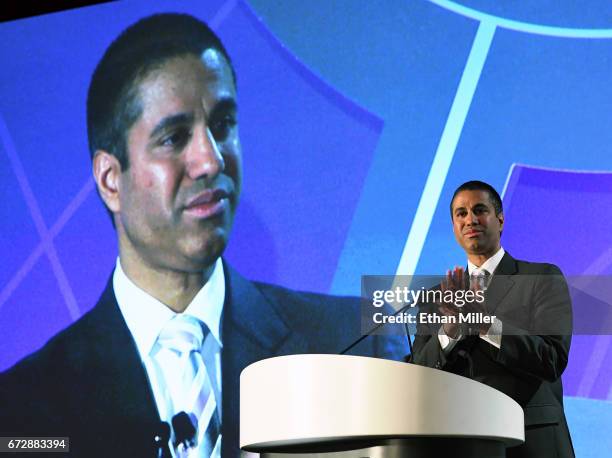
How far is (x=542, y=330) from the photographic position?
242 centimetres

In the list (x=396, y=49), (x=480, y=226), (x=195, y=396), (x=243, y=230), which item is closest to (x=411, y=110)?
(x=396, y=49)

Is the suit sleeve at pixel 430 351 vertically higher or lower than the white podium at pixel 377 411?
higher

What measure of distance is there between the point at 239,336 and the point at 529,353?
180 cm

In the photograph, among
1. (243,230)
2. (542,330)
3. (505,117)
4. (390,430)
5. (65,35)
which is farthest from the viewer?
(65,35)

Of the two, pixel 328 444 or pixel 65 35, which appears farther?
pixel 65 35

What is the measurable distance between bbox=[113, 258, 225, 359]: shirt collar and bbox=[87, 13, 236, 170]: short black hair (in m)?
0.61

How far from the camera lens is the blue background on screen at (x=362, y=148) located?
11.5ft

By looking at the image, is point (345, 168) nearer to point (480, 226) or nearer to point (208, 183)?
point (208, 183)

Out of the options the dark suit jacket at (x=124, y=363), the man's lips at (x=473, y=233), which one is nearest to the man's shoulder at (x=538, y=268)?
the man's lips at (x=473, y=233)

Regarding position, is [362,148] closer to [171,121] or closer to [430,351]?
[171,121]

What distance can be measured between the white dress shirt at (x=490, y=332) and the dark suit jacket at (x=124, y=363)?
39.0 inches

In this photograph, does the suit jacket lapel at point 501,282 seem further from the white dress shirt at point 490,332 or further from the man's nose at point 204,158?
the man's nose at point 204,158

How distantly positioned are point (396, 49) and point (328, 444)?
239 cm

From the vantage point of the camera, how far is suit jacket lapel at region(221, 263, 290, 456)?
3729 mm
